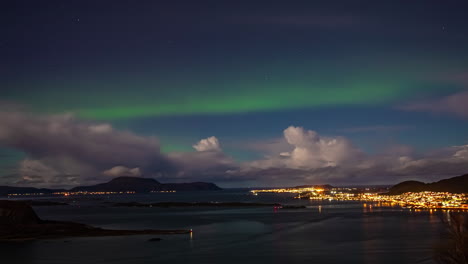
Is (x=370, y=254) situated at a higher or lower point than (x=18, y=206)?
lower

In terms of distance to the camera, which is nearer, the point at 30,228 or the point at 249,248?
the point at 249,248

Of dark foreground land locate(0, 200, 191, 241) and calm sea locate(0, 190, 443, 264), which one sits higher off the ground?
dark foreground land locate(0, 200, 191, 241)

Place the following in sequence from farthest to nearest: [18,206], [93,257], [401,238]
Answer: [18,206]
[401,238]
[93,257]

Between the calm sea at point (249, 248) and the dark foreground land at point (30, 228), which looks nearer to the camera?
the calm sea at point (249, 248)

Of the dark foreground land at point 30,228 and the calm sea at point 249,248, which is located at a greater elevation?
the dark foreground land at point 30,228

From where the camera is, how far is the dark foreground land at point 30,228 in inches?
2854

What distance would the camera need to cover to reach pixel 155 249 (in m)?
58.4

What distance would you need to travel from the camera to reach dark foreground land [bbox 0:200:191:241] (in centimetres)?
7250

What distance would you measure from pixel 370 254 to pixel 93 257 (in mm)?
32639

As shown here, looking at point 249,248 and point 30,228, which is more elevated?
point 30,228

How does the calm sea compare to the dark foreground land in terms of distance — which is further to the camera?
the dark foreground land

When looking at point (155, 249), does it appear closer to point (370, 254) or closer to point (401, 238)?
point (370, 254)

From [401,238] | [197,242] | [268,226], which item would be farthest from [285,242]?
[268,226]

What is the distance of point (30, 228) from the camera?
250ft
